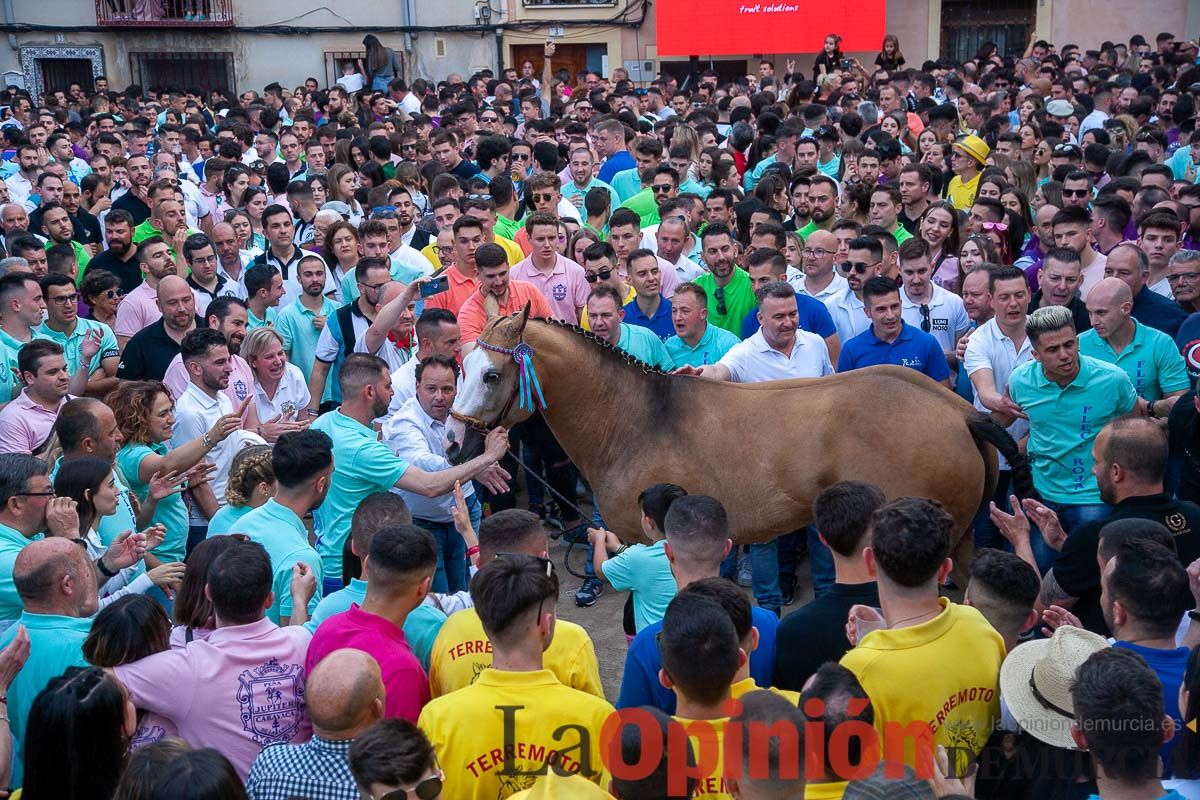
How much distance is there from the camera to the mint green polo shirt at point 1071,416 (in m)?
6.84

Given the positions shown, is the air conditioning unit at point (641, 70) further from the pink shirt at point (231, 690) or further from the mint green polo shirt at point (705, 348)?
the pink shirt at point (231, 690)

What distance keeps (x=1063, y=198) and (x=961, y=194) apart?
1696mm

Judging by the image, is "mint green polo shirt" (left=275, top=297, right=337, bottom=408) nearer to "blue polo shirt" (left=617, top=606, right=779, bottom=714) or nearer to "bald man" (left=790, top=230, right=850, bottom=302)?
"bald man" (left=790, top=230, right=850, bottom=302)

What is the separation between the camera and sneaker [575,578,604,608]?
8.37 metres

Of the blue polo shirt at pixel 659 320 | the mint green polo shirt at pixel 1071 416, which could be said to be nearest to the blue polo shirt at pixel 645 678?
the mint green polo shirt at pixel 1071 416

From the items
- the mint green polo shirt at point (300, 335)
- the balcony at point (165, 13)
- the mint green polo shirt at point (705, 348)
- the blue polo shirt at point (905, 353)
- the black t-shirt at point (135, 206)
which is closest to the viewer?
the blue polo shirt at point (905, 353)

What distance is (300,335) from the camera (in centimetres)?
955

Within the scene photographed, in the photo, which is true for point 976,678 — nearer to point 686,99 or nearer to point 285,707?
point 285,707

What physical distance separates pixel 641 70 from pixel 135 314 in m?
22.0

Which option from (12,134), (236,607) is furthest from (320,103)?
(236,607)

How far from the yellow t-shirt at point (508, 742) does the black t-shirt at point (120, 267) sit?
8.18m

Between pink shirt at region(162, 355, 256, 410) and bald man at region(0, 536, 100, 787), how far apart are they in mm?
2952

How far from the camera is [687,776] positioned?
356 cm

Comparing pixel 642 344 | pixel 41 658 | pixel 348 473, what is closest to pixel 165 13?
pixel 642 344
